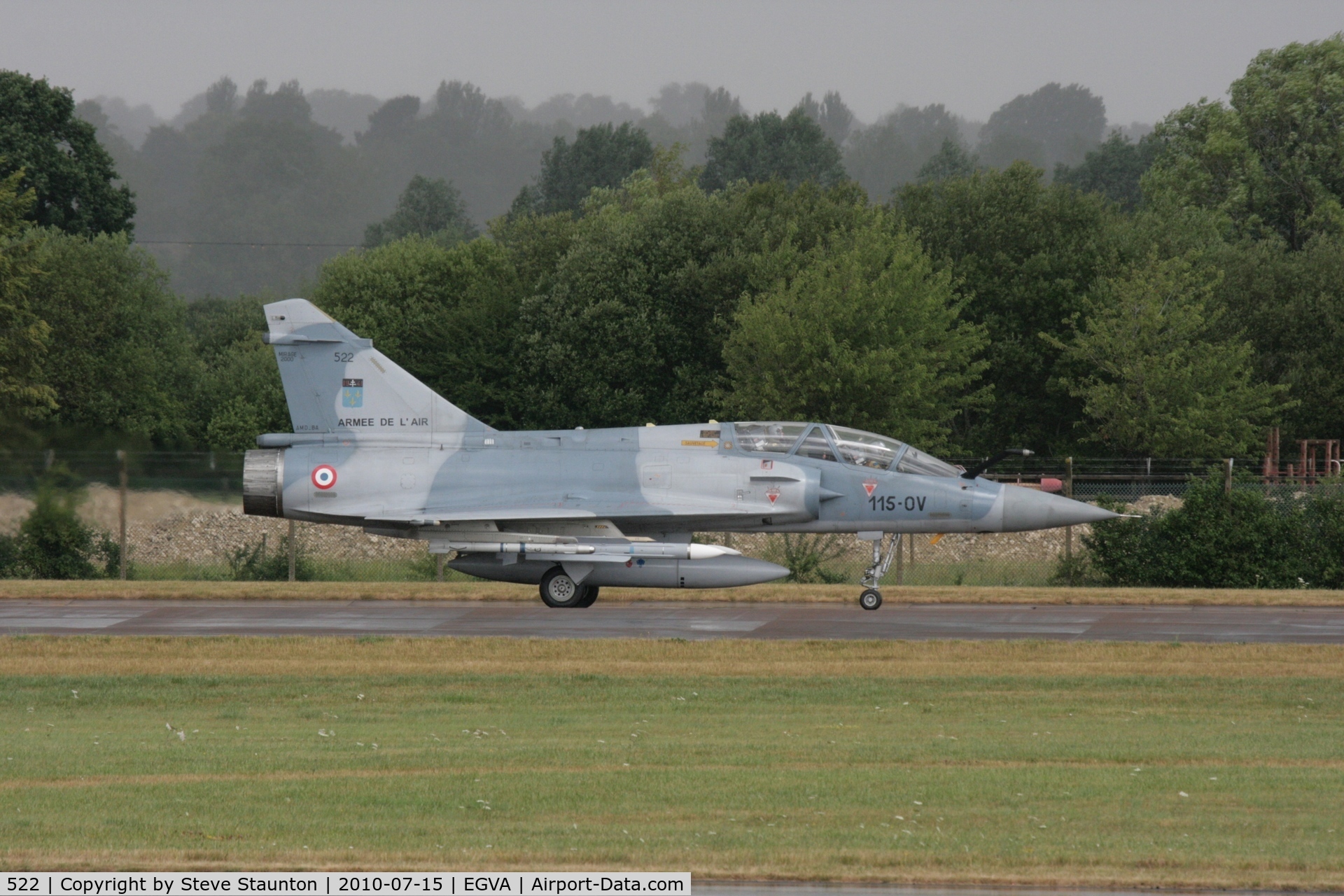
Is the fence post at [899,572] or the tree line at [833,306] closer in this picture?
the fence post at [899,572]

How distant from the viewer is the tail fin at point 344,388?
25.5 meters

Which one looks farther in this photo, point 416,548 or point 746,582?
point 416,548

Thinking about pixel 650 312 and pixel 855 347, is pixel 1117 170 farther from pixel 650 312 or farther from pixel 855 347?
pixel 855 347

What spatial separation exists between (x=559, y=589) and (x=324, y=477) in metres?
4.14

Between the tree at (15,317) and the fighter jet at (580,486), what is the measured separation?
62.7ft

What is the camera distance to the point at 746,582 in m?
23.4

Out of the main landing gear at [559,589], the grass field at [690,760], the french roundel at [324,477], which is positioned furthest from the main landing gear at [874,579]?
the french roundel at [324,477]

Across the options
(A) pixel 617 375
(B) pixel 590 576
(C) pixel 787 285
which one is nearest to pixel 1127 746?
(B) pixel 590 576

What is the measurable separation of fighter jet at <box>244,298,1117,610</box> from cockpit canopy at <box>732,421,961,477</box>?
0.03 metres

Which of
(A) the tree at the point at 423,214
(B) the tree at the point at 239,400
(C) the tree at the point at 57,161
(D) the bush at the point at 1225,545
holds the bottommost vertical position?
(D) the bush at the point at 1225,545

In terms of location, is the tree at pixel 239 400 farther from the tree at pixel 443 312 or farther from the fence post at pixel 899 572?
the fence post at pixel 899 572

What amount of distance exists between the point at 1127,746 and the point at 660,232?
52600mm

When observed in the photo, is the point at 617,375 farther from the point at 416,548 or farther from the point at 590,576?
the point at 590,576

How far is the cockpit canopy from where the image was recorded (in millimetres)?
24719
